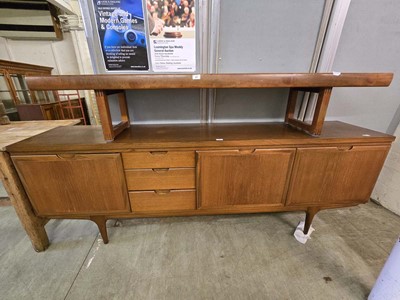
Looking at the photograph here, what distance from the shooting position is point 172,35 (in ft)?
3.80

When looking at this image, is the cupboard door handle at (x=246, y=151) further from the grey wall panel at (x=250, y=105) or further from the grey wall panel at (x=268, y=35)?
the grey wall panel at (x=268, y=35)

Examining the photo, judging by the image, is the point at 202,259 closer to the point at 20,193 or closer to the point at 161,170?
the point at 161,170

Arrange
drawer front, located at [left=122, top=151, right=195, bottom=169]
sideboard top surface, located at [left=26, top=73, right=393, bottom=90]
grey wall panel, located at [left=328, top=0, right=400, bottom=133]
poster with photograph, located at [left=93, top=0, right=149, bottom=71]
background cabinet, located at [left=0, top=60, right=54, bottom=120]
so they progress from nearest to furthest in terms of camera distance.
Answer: sideboard top surface, located at [left=26, top=73, right=393, bottom=90]
drawer front, located at [left=122, top=151, right=195, bottom=169]
poster with photograph, located at [left=93, top=0, right=149, bottom=71]
grey wall panel, located at [left=328, top=0, right=400, bottom=133]
background cabinet, located at [left=0, top=60, right=54, bottom=120]

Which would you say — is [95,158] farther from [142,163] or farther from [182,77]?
[182,77]

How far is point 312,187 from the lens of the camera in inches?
43.0

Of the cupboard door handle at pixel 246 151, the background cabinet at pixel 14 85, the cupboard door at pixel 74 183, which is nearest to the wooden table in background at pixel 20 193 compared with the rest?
the cupboard door at pixel 74 183

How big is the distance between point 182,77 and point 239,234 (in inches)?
43.2

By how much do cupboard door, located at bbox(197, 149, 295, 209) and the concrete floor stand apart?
310 millimetres

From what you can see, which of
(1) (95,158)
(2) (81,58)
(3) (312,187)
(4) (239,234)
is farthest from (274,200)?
(2) (81,58)

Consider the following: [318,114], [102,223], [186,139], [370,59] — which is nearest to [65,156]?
[102,223]

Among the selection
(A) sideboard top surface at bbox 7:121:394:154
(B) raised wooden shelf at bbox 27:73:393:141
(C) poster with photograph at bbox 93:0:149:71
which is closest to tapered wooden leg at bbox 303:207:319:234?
A: (A) sideboard top surface at bbox 7:121:394:154

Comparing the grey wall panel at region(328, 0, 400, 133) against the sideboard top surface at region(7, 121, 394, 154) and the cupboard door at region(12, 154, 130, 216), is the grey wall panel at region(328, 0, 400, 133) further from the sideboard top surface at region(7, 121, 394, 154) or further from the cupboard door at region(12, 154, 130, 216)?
the cupboard door at region(12, 154, 130, 216)

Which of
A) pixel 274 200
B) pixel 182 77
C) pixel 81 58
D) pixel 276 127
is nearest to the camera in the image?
pixel 182 77

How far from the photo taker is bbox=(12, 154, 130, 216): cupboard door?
0.94m
